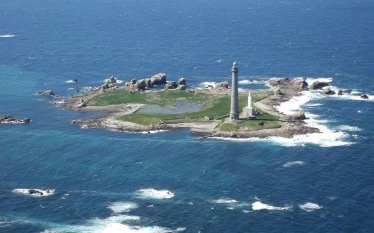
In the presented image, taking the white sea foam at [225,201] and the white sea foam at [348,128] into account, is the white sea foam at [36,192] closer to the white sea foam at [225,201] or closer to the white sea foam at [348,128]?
the white sea foam at [225,201]

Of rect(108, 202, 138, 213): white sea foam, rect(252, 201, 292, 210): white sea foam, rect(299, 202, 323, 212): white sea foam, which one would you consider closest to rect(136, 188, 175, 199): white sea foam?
rect(108, 202, 138, 213): white sea foam

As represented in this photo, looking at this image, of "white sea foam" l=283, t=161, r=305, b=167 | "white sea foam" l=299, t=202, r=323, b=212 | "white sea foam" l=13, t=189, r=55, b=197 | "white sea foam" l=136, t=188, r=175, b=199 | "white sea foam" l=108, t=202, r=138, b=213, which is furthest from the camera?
"white sea foam" l=283, t=161, r=305, b=167

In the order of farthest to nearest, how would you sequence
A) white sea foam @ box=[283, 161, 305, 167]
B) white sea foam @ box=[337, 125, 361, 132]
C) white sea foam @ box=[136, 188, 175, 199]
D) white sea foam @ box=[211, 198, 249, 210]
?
white sea foam @ box=[337, 125, 361, 132] < white sea foam @ box=[283, 161, 305, 167] < white sea foam @ box=[136, 188, 175, 199] < white sea foam @ box=[211, 198, 249, 210]

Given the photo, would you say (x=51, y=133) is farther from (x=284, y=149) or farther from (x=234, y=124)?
(x=284, y=149)

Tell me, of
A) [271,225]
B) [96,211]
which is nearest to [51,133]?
[96,211]

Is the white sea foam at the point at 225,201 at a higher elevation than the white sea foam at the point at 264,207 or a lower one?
higher

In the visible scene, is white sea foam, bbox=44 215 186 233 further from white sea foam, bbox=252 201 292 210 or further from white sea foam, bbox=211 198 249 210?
white sea foam, bbox=252 201 292 210

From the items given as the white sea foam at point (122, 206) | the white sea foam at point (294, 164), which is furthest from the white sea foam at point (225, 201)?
the white sea foam at point (294, 164)
